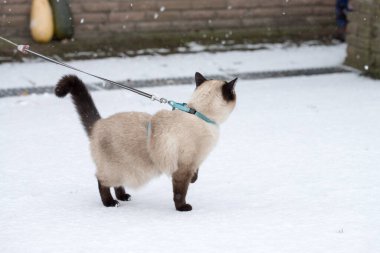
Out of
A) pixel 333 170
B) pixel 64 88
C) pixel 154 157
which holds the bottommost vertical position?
pixel 333 170

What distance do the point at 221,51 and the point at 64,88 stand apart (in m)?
6.40

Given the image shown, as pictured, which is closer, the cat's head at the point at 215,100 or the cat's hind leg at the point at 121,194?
the cat's head at the point at 215,100

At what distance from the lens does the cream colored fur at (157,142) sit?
459cm

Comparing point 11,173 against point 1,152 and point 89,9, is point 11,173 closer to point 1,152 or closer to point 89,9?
point 1,152

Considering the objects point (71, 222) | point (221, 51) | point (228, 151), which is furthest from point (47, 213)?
point (221, 51)

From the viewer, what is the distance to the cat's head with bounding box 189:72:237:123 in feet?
15.3

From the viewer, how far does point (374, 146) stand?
6.40 m

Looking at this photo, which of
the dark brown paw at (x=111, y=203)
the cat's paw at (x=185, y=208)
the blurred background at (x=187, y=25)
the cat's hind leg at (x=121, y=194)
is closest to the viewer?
the cat's paw at (x=185, y=208)

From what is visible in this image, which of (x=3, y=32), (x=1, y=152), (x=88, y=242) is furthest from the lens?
(x=3, y=32)

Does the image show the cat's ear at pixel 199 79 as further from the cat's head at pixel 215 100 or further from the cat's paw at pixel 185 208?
the cat's paw at pixel 185 208

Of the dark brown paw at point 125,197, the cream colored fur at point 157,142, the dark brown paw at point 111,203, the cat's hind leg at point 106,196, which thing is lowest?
the dark brown paw at point 125,197

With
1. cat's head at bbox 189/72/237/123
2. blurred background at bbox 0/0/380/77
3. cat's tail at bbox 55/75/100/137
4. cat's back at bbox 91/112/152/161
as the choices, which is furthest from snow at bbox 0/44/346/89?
cat's head at bbox 189/72/237/123

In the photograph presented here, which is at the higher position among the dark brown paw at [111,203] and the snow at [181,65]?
the snow at [181,65]

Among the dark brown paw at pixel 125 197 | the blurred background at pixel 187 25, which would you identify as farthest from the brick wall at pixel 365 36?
the dark brown paw at pixel 125 197
